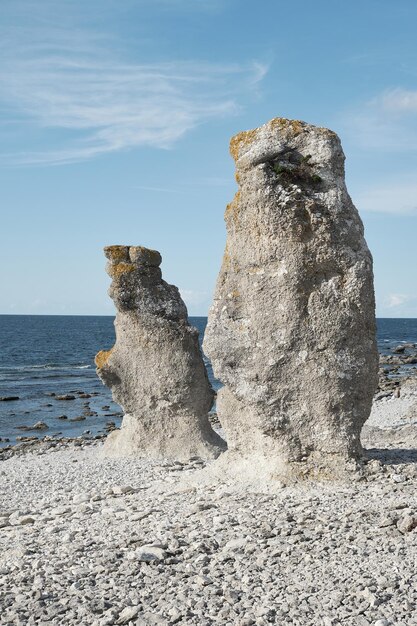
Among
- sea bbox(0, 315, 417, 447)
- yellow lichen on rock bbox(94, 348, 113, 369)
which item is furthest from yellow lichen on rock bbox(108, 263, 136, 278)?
sea bbox(0, 315, 417, 447)

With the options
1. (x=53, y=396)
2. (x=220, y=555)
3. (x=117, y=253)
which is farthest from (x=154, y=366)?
(x=53, y=396)

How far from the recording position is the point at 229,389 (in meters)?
12.2

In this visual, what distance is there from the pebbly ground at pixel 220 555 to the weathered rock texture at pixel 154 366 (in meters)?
4.39

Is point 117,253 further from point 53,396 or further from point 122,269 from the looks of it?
point 53,396

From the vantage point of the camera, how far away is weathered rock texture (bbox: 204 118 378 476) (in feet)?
37.8

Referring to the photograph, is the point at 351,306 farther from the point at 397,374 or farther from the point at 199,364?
the point at 397,374

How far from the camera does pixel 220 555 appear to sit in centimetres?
900

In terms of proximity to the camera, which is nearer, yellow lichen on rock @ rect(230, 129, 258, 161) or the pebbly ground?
the pebbly ground

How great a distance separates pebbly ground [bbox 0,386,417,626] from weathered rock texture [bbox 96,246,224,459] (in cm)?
439

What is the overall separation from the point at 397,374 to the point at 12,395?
2454 centimetres

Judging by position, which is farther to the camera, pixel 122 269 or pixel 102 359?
pixel 102 359

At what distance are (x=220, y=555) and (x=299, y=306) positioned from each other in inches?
165

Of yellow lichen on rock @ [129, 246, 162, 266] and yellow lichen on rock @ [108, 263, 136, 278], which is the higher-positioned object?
yellow lichen on rock @ [129, 246, 162, 266]

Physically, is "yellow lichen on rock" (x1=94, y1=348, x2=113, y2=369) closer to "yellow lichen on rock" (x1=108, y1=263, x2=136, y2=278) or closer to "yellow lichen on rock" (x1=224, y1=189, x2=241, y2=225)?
"yellow lichen on rock" (x1=108, y1=263, x2=136, y2=278)
